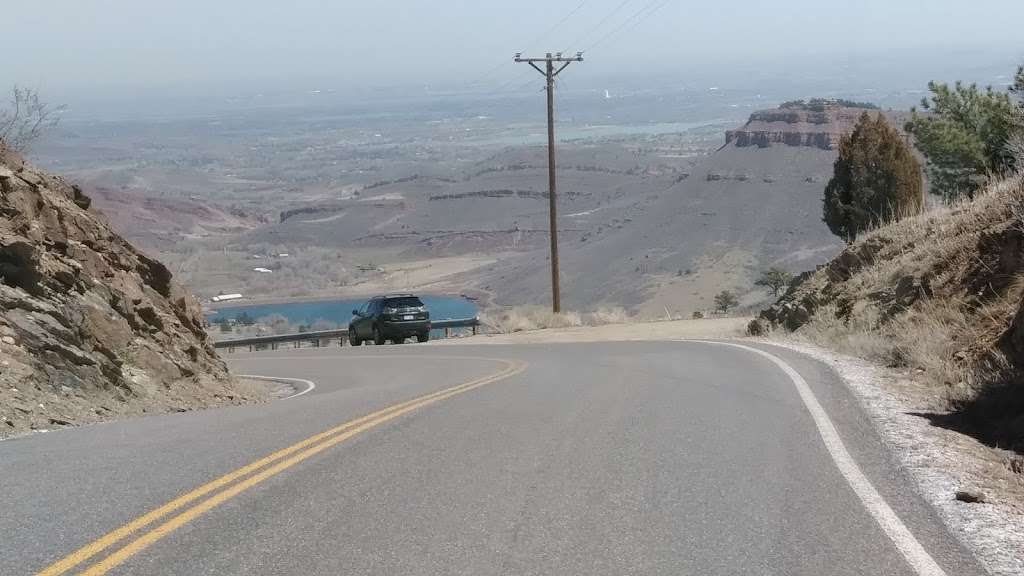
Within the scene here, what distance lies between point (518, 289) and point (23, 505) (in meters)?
64.4

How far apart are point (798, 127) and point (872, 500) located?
87.7 meters

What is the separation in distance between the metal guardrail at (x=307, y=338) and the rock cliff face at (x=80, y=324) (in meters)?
19.7

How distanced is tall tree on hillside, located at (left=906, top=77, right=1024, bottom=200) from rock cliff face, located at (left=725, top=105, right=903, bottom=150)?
3989 cm

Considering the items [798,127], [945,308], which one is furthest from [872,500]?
[798,127]

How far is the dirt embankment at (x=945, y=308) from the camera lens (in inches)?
435

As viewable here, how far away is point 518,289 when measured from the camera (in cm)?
7119

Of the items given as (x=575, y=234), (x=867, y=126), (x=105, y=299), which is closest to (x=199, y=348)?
(x=105, y=299)

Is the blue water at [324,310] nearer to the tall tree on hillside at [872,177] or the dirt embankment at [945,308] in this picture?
the tall tree on hillside at [872,177]

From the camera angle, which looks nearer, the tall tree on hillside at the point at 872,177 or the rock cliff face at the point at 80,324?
the rock cliff face at the point at 80,324

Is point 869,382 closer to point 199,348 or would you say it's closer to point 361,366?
point 199,348

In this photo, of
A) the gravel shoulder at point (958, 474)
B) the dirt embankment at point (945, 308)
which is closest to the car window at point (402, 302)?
the dirt embankment at point (945, 308)

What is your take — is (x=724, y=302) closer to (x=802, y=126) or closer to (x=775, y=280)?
(x=775, y=280)

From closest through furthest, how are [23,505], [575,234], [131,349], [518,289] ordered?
[23,505], [131,349], [518,289], [575,234]

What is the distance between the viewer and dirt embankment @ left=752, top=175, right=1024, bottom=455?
435 inches
